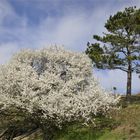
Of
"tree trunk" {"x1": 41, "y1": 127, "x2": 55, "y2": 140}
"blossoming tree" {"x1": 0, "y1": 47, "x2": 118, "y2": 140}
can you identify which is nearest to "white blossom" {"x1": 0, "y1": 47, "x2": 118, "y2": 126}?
"blossoming tree" {"x1": 0, "y1": 47, "x2": 118, "y2": 140}

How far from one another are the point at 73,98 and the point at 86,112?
185cm

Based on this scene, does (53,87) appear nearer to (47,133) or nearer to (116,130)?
(47,133)

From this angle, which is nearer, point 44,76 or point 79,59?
point 44,76

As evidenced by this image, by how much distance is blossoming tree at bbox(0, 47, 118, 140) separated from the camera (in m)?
38.3

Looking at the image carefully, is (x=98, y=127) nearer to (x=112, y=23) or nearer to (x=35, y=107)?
(x=35, y=107)

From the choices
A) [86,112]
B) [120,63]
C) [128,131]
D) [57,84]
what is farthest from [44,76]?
[120,63]

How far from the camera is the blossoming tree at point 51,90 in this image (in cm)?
3834

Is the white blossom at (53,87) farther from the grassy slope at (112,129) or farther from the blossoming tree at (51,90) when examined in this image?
the grassy slope at (112,129)

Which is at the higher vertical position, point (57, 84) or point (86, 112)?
point (57, 84)

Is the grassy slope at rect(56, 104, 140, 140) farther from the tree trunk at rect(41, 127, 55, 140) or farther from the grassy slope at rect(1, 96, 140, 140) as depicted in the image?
the tree trunk at rect(41, 127, 55, 140)

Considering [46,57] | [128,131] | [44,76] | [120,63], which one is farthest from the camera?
[120,63]

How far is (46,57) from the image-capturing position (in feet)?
142

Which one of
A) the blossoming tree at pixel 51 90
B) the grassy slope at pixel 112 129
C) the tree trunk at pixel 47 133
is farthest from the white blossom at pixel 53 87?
the grassy slope at pixel 112 129

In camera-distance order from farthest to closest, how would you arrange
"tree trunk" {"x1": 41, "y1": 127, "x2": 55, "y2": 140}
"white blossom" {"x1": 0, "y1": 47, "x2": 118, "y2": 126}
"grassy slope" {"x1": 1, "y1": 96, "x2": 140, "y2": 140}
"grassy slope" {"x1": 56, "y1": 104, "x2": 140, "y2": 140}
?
"tree trunk" {"x1": 41, "y1": 127, "x2": 55, "y2": 140} → "white blossom" {"x1": 0, "y1": 47, "x2": 118, "y2": 126} → "grassy slope" {"x1": 1, "y1": 96, "x2": 140, "y2": 140} → "grassy slope" {"x1": 56, "y1": 104, "x2": 140, "y2": 140}
